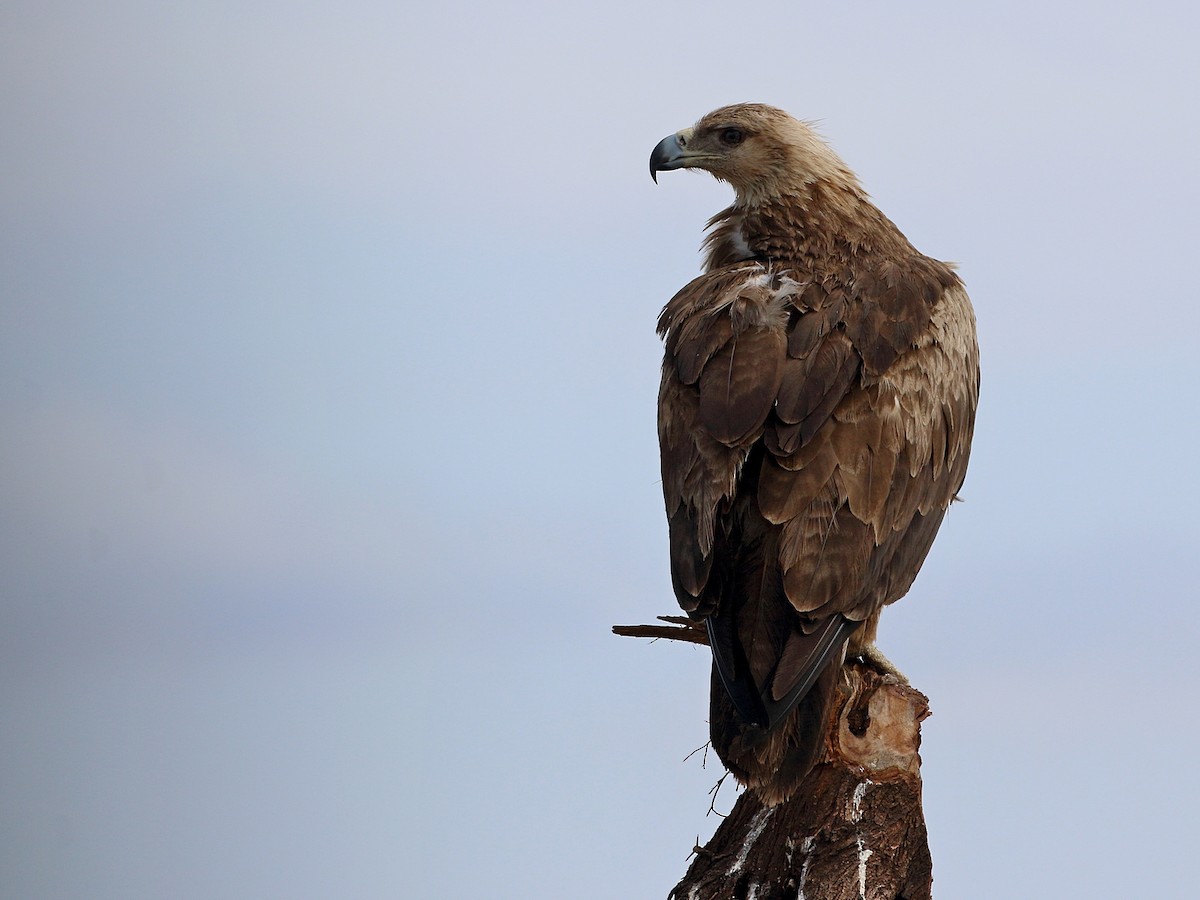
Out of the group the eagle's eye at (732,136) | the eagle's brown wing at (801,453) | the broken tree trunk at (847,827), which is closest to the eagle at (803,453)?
the eagle's brown wing at (801,453)

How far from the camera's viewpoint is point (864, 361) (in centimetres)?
600

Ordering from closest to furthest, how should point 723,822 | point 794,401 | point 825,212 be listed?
point 794,401, point 723,822, point 825,212

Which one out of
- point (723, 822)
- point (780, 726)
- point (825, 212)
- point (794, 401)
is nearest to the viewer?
point (780, 726)

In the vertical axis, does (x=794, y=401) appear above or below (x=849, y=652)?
above

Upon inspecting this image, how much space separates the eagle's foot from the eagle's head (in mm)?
2325

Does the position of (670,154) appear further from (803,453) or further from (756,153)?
(803,453)

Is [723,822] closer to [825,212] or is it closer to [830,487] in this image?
[830,487]

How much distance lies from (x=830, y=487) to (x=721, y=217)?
228cm

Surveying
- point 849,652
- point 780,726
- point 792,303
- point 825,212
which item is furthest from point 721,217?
point 780,726

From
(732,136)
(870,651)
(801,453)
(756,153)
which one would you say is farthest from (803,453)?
(732,136)

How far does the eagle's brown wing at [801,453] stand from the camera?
17.9 feet

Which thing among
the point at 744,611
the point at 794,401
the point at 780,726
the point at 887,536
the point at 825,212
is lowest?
the point at 780,726

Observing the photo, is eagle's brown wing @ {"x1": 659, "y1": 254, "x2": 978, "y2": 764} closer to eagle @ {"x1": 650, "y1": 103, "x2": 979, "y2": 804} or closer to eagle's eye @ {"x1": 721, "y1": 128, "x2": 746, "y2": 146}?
eagle @ {"x1": 650, "y1": 103, "x2": 979, "y2": 804}

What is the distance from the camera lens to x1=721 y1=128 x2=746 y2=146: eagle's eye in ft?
24.5
